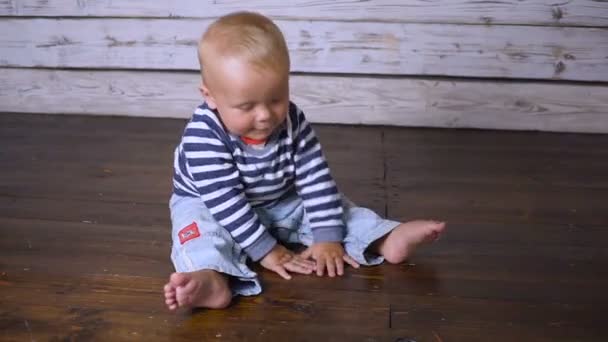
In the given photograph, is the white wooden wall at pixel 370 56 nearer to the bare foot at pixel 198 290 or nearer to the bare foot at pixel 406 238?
the bare foot at pixel 406 238

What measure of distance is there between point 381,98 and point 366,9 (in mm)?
256

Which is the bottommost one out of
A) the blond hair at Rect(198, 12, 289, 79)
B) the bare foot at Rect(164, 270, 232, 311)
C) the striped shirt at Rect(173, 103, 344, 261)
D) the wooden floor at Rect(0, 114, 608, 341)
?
the wooden floor at Rect(0, 114, 608, 341)

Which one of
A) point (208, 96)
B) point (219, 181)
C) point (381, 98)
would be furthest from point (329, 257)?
point (381, 98)

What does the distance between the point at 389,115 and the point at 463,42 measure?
29cm

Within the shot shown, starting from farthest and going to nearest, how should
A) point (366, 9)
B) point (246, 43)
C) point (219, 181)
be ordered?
point (366, 9) → point (219, 181) → point (246, 43)

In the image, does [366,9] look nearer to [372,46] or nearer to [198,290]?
[372,46]

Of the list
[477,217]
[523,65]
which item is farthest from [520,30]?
[477,217]

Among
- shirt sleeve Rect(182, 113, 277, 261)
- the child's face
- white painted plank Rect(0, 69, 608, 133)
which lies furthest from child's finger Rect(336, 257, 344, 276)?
white painted plank Rect(0, 69, 608, 133)

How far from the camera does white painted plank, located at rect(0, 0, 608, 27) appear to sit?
189 cm

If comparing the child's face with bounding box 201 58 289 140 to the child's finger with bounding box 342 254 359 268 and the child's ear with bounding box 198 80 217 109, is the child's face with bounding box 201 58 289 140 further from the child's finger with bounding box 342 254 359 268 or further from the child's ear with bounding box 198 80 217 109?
the child's finger with bounding box 342 254 359 268

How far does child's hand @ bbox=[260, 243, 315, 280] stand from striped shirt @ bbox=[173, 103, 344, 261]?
1 cm

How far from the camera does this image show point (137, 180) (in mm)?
1597

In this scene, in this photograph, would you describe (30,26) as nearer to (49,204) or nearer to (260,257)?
(49,204)

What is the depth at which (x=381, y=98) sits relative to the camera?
6.66 ft
